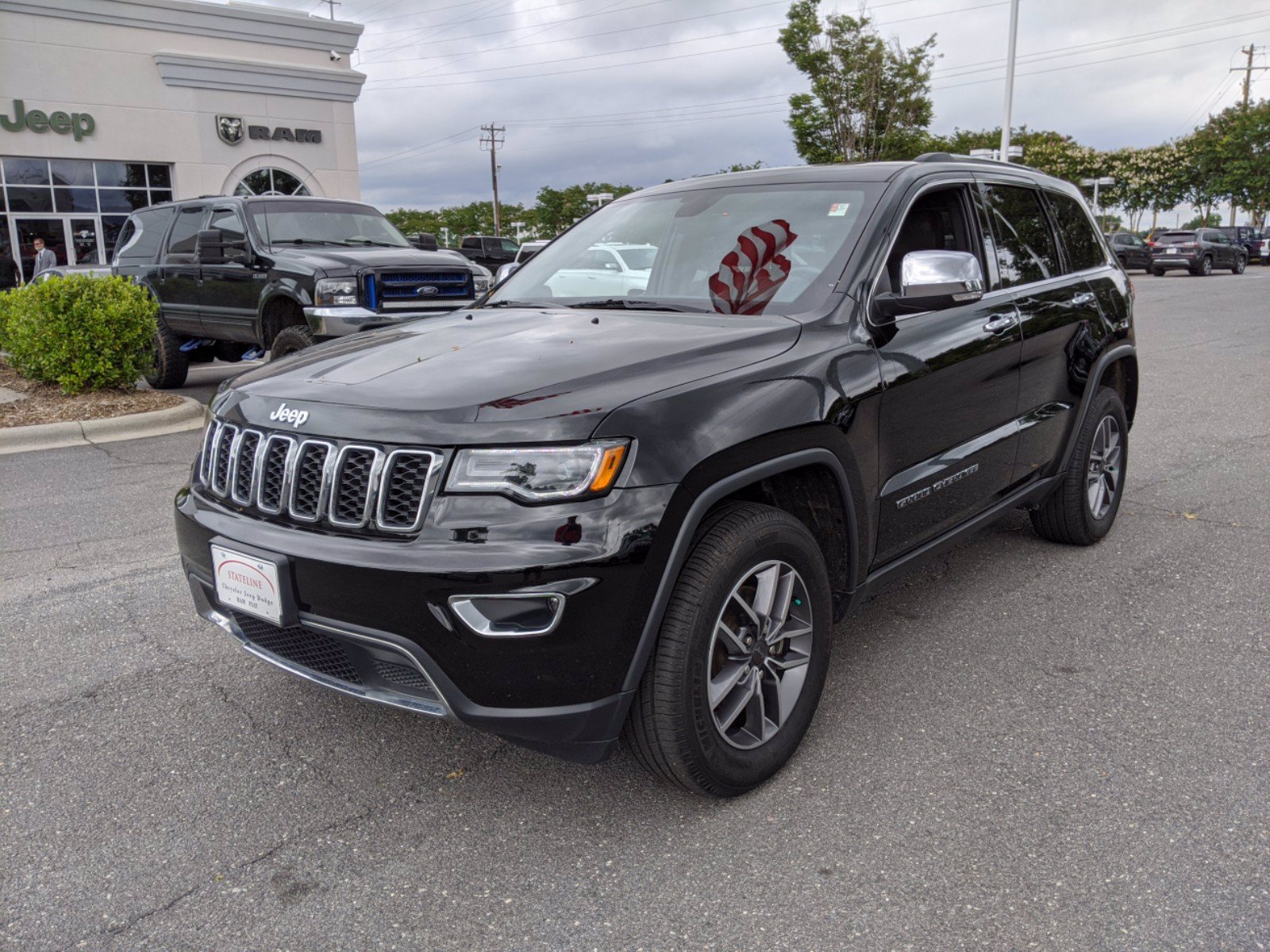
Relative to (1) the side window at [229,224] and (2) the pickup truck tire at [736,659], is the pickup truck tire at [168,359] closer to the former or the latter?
(1) the side window at [229,224]

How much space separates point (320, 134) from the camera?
28.3m

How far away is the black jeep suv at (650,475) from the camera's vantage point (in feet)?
8.02

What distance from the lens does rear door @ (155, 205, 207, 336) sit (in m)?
10.3

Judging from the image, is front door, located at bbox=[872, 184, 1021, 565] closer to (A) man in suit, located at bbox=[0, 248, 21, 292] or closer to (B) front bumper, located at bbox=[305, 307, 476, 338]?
(B) front bumper, located at bbox=[305, 307, 476, 338]

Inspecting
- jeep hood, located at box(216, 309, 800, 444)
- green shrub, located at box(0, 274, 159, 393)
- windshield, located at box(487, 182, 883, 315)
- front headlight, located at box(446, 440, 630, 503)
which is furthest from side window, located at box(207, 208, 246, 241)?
front headlight, located at box(446, 440, 630, 503)

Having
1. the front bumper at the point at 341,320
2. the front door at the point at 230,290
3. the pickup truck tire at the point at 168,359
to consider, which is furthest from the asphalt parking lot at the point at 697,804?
the pickup truck tire at the point at 168,359

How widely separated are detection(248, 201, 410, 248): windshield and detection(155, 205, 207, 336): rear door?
85 cm

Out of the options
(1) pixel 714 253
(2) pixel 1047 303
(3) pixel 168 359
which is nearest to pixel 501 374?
(1) pixel 714 253

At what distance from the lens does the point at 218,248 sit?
9.27 meters

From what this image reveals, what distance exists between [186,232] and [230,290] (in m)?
1.53

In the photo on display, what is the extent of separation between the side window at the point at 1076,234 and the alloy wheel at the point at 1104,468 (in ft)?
2.53

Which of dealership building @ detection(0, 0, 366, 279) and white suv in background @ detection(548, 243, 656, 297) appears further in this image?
dealership building @ detection(0, 0, 366, 279)

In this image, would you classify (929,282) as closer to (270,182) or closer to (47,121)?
(47,121)

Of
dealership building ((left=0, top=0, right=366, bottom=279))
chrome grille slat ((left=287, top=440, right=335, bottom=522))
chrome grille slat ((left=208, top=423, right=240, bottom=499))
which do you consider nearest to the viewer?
chrome grille slat ((left=287, top=440, right=335, bottom=522))
